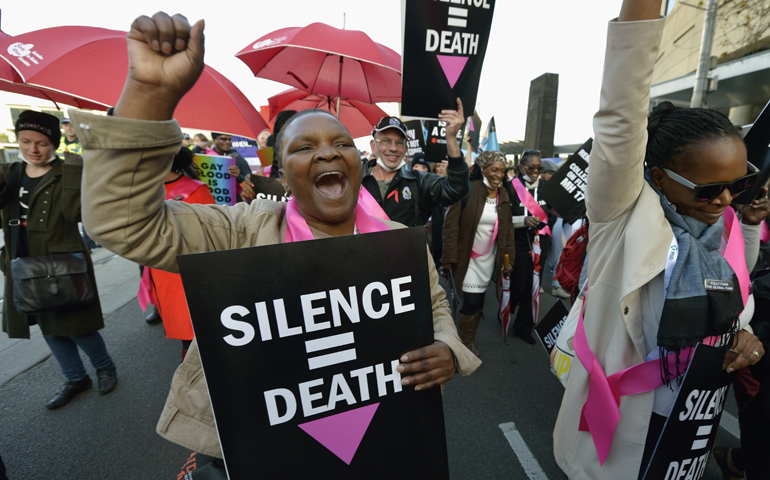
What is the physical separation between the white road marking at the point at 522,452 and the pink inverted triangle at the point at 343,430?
1.81 metres

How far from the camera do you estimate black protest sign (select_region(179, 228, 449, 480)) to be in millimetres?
908

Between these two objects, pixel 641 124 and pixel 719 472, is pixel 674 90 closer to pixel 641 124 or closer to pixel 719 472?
pixel 719 472

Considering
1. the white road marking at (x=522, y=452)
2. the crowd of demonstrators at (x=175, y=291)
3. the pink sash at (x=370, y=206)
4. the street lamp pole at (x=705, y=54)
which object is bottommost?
the white road marking at (x=522, y=452)

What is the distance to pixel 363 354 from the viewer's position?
1.03 meters

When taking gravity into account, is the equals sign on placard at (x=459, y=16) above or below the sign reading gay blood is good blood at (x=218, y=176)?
above

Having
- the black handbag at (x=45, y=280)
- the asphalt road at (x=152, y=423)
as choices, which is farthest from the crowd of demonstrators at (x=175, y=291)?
the asphalt road at (x=152, y=423)

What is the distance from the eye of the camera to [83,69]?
7.91 ft

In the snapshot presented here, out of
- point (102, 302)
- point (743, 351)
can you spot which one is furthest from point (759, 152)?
point (102, 302)

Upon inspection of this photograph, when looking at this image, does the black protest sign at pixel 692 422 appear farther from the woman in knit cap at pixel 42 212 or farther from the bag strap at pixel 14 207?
the bag strap at pixel 14 207

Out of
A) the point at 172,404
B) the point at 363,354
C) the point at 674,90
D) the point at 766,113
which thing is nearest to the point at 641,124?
the point at 363,354

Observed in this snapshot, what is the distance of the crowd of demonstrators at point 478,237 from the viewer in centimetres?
383

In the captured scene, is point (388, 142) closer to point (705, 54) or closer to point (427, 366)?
point (427, 366)

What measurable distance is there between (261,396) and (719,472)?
2907 mm

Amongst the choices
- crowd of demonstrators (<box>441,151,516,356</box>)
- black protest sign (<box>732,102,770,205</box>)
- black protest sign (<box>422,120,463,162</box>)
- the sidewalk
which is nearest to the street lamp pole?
black protest sign (<box>422,120,463,162</box>)
